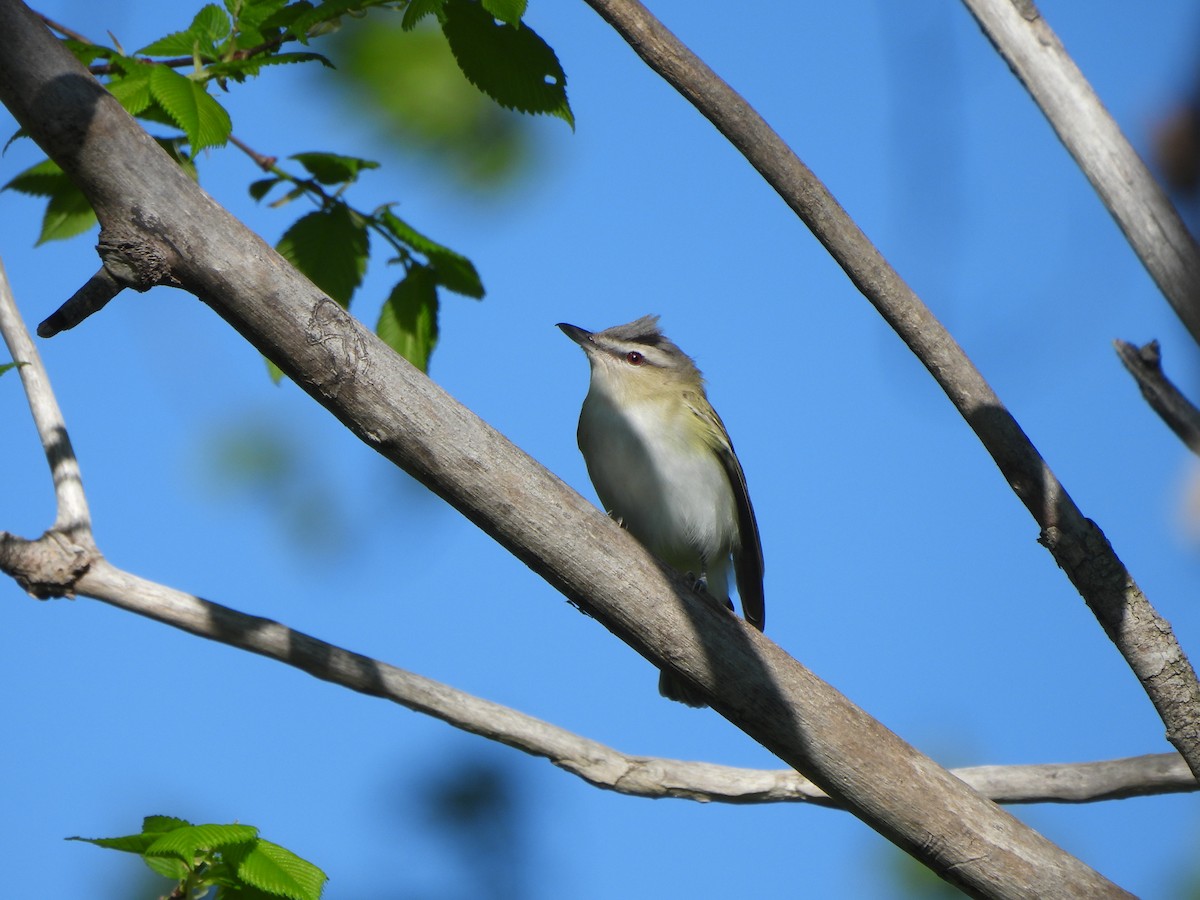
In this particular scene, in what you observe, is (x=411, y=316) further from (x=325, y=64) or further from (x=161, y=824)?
(x=161, y=824)

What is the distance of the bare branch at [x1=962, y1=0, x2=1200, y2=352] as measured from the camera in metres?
3.08

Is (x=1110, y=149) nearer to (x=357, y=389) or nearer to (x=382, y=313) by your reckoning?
(x=357, y=389)

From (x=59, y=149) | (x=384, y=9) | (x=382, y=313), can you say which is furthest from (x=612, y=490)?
(x=59, y=149)

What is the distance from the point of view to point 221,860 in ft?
9.09

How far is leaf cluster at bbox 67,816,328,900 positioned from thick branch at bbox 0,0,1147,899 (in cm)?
91

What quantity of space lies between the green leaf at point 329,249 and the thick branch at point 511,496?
4.67 feet

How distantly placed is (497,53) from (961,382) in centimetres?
167

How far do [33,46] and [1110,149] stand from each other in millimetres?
2815

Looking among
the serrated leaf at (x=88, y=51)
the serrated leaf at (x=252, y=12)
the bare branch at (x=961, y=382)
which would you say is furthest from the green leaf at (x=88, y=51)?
the bare branch at (x=961, y=382)

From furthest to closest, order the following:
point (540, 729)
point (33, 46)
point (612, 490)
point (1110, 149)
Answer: point (612, 490) → point (540, 729) → point (1110, 149) → point (33, 46)

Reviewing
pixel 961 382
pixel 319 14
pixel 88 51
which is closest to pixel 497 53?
pixel 319 14

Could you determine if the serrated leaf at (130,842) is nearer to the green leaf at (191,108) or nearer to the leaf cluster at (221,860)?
the leaf cluster at (221,860)

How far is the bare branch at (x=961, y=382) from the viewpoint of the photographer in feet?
10.2

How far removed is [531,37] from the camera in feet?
11.5
